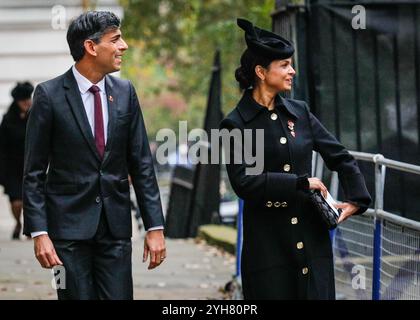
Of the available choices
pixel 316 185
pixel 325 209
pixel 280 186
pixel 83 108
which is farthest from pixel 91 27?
pixel 325 209

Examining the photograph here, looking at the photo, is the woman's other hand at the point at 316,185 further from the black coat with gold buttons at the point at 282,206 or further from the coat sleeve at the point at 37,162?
the coat sleeve at the point at 37,162

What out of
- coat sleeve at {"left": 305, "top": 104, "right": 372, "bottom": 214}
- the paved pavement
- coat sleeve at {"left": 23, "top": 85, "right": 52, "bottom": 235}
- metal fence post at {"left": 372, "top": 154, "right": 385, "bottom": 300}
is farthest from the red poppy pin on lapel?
the paved pavement

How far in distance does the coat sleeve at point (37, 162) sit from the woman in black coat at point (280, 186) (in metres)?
0.88

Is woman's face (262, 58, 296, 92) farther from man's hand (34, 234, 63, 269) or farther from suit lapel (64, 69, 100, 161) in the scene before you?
man's hand (34, 234, 63, 269)

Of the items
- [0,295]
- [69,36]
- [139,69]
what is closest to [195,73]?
[139,69]

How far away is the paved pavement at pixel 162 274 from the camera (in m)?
10.4

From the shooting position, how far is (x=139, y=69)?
4262cm

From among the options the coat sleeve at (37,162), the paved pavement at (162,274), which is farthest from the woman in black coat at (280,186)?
the paved pavement at (162,274)

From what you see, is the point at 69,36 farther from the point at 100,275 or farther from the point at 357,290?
the point at 357,290

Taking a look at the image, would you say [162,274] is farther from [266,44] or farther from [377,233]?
[266,44]

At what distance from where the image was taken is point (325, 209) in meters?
5.55

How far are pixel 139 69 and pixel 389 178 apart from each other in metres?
34.6

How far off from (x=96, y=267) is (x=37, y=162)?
591 mm

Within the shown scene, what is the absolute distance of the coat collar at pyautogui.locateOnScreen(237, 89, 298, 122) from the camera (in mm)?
5727
